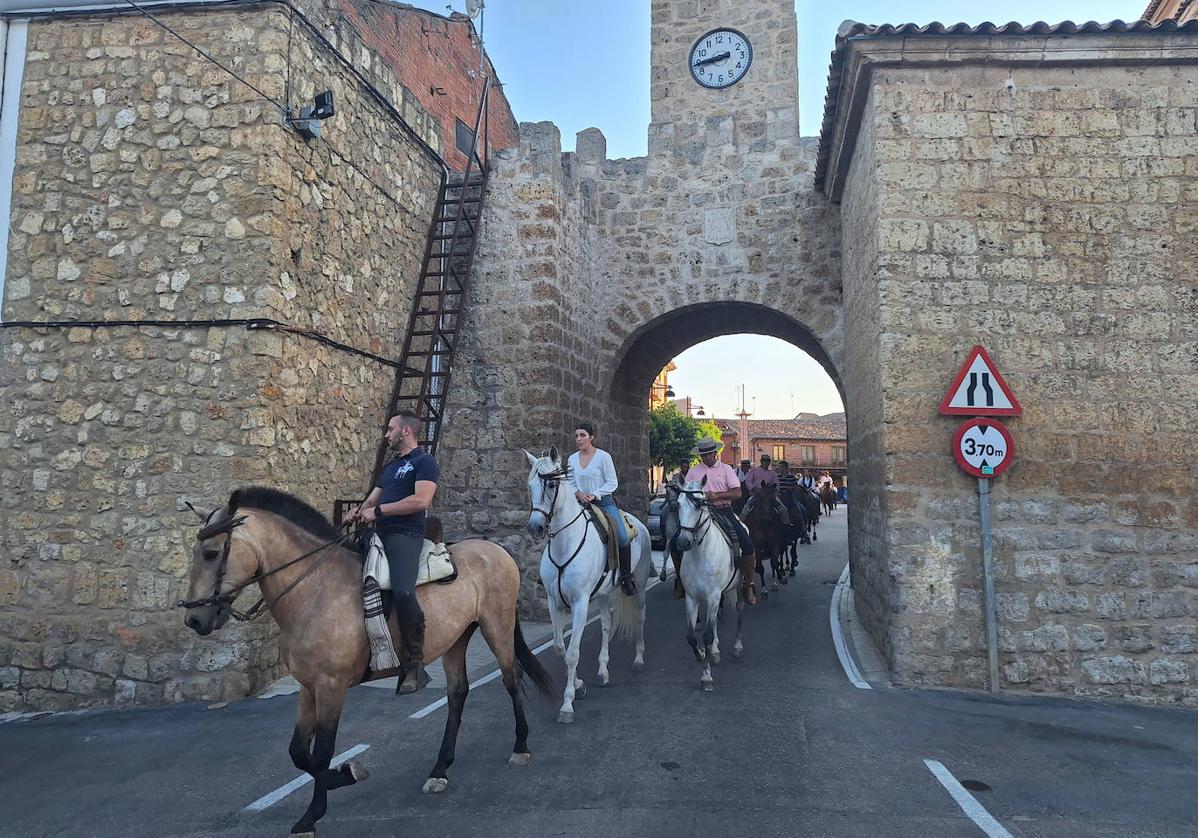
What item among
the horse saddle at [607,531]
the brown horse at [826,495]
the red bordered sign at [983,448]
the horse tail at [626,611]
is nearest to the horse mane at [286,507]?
the horse saddle at [607,531]

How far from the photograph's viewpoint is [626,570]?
7.02 metres

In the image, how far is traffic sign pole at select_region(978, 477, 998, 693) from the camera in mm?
6328

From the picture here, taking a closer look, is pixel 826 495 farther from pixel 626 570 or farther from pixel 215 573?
pixel 215 573

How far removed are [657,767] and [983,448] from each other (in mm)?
4035

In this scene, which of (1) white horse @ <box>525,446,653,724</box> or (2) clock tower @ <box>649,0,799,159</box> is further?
(2) clock tower @ <box>649,0,799,159</box>

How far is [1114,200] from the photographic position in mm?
6793

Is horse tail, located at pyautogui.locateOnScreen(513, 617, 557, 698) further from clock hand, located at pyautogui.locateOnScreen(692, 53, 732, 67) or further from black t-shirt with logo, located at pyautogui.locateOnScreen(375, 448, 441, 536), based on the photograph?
clock hand, located at pyautogui.locateOnScreen(692, 53, 732, 67)

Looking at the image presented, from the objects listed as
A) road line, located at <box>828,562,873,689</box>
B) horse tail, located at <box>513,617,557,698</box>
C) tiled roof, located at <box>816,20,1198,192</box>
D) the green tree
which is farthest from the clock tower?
the green tree

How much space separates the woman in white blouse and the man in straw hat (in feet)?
2.24

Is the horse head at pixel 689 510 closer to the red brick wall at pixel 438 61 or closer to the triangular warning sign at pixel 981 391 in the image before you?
the triangular warning sign at pixel 981 391

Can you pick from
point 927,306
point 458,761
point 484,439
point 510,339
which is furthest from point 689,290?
point 458,761

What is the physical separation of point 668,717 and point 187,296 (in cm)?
537

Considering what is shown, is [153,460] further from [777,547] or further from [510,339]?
[777,547]

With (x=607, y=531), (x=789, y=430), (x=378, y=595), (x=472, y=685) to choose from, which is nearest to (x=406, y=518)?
(x=378, y=595)
